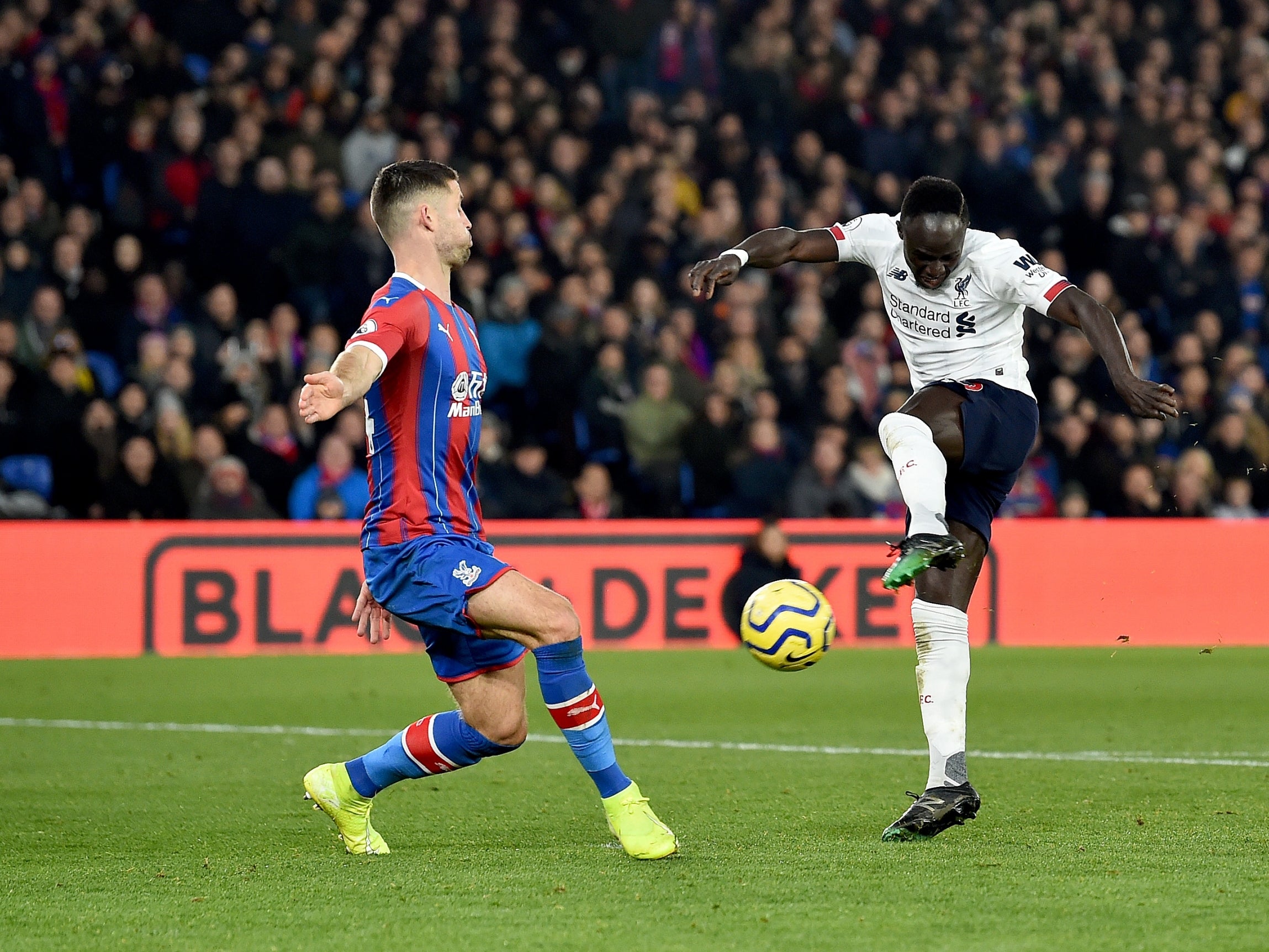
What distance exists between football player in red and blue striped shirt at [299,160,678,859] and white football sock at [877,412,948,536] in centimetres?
117

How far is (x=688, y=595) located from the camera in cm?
1377

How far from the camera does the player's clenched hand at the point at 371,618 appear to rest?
5.69 meters

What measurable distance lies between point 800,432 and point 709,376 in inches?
37.7

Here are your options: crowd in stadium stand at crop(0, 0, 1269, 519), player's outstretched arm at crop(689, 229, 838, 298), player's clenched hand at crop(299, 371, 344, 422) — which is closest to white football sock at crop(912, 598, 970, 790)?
player's outstretched arm at crop(689, 229, 838, 298)

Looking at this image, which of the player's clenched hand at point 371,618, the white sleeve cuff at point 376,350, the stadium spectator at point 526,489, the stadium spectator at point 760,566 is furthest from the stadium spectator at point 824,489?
the white sleeve cuff at point 376,350

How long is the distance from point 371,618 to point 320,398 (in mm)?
1279

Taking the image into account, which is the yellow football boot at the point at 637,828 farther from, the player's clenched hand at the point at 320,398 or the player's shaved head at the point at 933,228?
the player's shaved head at the point at 933,228

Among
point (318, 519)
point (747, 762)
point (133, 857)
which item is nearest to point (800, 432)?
point (318, 519)

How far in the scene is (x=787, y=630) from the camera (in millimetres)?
6062

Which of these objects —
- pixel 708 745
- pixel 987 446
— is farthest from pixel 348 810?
pixel 708 745

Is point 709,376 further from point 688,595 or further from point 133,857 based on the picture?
point 133,857

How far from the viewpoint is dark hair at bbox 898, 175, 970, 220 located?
5938mm

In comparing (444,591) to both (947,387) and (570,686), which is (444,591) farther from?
(947,387)

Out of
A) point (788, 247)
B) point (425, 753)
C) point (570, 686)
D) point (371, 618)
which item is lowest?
point (425, 753)
